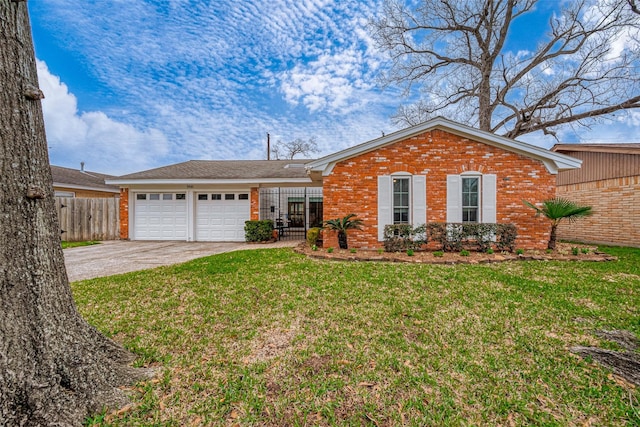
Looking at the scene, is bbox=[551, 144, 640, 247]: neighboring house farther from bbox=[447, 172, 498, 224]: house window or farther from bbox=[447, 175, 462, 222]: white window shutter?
bbox=[447, 175, 462, 222]: white window shutter

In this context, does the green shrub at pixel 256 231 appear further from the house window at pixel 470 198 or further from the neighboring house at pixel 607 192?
the neighboring house at pixel 607 192

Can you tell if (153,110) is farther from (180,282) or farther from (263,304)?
(263,304)

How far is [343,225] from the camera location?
870cm

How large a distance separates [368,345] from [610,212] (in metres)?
13.1

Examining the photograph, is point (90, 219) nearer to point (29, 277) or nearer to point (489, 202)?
point (29, 277)

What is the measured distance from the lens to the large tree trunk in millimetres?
1791

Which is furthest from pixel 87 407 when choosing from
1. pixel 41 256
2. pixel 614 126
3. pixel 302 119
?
pixel 614 126

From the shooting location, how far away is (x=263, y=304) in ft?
14.0

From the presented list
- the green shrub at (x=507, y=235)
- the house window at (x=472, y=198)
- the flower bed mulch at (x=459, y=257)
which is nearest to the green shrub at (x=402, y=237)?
the flower bed mulch at (x=459, y=257)

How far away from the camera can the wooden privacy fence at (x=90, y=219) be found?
11.9 m

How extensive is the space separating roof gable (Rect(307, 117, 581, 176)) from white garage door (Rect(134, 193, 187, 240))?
6759 millimetres

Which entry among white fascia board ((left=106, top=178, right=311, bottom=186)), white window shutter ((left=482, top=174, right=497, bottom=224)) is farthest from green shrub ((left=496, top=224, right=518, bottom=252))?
white fascia board ((left=106, top=178, right=311, bottom=186))

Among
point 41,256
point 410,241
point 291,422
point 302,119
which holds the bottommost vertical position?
point 291,422

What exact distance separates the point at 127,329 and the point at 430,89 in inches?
760
